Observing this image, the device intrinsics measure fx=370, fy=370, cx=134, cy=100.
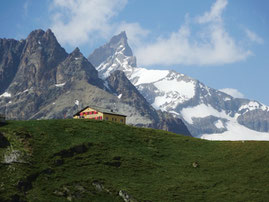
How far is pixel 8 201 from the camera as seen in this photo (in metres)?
60.9

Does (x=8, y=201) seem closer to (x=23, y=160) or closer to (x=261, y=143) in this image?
(x=23, y=160)

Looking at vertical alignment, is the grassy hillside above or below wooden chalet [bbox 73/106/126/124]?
below

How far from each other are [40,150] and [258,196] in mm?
44962

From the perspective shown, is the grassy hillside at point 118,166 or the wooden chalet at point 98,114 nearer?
the grassy hillside at point 118,166

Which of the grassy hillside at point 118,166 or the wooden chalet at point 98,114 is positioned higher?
the wooden chalet at point 98,114

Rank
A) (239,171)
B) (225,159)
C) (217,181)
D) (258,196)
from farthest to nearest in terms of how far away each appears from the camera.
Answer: (225,159) → (239,171) → (217,181) → (258,196)

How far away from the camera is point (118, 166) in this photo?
258ft

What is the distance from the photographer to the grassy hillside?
66.9m

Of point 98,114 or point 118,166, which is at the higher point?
point 98,114

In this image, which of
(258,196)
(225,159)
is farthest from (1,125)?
(258,196)

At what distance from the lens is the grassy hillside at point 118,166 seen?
66875 millimetres

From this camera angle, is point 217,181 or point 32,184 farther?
point 217,181

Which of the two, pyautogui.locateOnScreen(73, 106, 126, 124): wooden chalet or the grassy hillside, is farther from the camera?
Answer: pyautogui.locateOnScreen(73, 106, 126, 124): wooden chalet

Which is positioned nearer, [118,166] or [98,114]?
[118,166]
